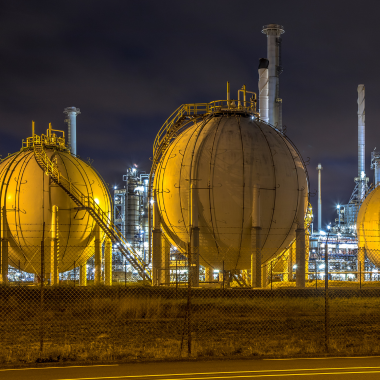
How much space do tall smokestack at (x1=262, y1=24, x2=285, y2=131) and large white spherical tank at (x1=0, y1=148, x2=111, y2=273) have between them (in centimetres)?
2011

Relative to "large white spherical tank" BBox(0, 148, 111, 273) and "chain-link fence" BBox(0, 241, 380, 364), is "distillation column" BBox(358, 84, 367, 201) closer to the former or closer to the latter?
"chain-link fence" BBox(0, 241, 380, 364)

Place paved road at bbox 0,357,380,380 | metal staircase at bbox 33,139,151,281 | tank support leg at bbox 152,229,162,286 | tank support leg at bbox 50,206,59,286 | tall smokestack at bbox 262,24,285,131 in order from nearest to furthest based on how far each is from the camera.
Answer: paved road at bbox 0,357,380,380 → tank support leg at bbox 152,229,162,286 → tank support leg at bbox 50,206,59,286 → metal staircase at bbox 33,139,151,281 → tall smokestack at bbox 262,24,285,131

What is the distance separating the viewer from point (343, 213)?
80.7m

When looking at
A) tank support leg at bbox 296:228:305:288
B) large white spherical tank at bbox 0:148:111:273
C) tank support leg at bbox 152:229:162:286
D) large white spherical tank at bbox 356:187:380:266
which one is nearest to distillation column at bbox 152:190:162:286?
tank support leg at bbox 152:229:162:286

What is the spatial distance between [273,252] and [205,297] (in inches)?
234

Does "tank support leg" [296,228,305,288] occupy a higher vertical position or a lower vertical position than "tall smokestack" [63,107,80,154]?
lower

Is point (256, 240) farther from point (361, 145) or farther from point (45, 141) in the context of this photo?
point (361, 145)

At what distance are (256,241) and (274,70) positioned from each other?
83.3 ft

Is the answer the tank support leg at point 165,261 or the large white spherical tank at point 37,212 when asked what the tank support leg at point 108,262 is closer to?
the large white spherical tank at point 37,212

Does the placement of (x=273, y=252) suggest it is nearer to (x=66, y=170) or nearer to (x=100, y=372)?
(x=66, y=170)

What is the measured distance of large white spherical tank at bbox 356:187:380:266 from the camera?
33.0m

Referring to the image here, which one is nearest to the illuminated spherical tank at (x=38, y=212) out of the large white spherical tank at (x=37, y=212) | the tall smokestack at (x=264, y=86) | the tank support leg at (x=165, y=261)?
the large white spherical tank at (x=37, y=212)

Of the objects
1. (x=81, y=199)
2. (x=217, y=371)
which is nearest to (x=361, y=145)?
(x=81, y=199)

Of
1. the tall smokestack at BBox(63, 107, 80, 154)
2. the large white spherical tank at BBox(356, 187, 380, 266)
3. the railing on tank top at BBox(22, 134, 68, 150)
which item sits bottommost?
the large white spherical tank at BBox(356, 187, 380, 266)
